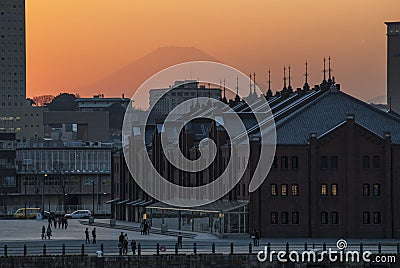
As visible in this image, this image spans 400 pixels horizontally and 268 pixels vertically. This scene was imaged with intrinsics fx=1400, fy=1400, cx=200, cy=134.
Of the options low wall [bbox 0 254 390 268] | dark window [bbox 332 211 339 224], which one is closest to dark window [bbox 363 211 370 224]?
Result: dark window [bbox 332 211 339 224]

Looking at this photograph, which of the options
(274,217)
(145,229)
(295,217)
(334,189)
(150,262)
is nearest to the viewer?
(150,262)

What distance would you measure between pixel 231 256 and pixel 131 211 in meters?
57.8

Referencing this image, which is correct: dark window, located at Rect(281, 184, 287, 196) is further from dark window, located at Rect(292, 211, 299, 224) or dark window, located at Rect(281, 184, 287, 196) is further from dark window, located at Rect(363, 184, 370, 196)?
dark window, located at Rect(363, 184, 370, 196)

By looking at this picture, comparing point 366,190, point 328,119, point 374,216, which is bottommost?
point 374,216

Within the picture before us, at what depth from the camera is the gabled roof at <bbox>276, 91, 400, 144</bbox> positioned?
115 metres

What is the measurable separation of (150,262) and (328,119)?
1359 inches

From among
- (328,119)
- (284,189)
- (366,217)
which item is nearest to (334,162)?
(284,189)

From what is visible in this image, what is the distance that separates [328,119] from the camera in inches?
4646

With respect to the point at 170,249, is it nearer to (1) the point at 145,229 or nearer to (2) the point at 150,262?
(2) the point at 150,262

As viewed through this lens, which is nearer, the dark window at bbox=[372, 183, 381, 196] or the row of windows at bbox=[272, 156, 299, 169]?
the row of windows at bbox=[272, 156, 299, 169]

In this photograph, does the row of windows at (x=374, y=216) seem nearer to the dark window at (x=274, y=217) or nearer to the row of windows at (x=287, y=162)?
the row of windows at (x=287, y=162)

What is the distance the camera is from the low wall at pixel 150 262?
8700 centimetres

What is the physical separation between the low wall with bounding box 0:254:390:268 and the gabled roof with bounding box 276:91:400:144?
2524cm

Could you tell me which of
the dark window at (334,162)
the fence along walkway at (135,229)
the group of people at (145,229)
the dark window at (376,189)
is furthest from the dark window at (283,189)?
the group of people at (145,229)
